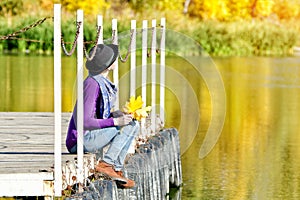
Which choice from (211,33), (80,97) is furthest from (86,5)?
(80,97)

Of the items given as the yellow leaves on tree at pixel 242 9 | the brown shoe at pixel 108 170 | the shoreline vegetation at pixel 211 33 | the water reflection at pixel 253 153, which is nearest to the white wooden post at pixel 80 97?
the brown shoe at pixel 108 170

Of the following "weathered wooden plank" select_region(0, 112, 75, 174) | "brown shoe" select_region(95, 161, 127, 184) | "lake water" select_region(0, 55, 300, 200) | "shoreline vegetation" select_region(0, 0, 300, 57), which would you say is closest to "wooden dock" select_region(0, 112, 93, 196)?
"weathered wooden plank" select_region(0, 112, 75, 174)

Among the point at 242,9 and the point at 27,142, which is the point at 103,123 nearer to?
the point at 27,142

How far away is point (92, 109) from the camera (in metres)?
10.1

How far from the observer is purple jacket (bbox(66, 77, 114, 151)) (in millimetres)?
10109

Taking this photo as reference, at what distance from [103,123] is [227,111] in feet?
53.1

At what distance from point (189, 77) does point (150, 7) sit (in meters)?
26.7

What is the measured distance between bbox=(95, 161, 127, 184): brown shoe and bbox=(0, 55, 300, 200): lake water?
14.7 ft

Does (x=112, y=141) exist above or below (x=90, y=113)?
below

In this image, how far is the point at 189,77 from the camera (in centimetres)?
3725

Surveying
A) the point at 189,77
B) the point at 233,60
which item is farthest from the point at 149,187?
the point at 233,60

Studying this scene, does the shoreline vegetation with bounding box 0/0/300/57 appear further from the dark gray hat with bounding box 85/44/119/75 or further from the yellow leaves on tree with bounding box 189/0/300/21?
the dark gray hat with bounding box 85/44/119/75

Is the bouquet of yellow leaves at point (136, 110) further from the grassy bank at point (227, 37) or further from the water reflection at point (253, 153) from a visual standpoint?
the grassy bank at point (227, 37)

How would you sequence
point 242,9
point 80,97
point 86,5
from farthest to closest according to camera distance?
point 242,9 < point 86,5 < point 80,97
